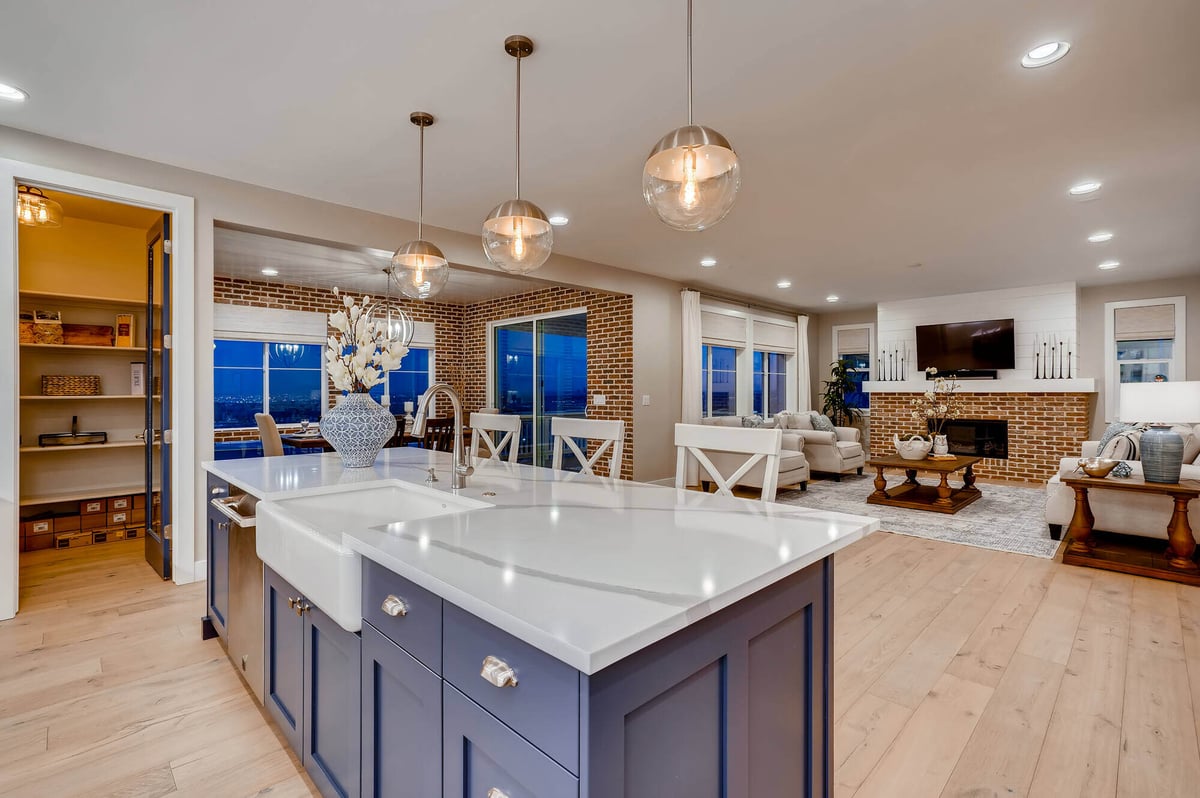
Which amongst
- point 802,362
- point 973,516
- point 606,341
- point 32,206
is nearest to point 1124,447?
point 973,516

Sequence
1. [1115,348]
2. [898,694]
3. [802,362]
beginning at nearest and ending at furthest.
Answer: [898,694], [1115,348], [802,362]

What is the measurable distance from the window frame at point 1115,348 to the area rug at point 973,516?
4.75 ft

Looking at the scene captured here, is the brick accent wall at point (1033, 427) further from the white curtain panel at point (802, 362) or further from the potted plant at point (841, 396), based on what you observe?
the white curtain panel at point (802, 362)

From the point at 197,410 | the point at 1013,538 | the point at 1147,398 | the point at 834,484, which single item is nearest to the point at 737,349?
the point at 834,484

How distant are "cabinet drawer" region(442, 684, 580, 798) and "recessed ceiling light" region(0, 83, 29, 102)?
3152 millimetres

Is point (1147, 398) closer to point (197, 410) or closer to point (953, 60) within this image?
point (953, 60)

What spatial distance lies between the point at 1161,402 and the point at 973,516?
1.86 m

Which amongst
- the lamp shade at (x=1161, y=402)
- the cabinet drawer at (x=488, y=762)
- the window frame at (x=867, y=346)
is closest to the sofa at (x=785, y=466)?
the lamp shade at (x=1161, y=402)

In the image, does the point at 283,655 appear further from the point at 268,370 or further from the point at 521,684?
the point at 268,370

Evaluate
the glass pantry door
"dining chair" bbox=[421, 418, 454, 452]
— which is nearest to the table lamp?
"dining chair" bbox=[421, 418, 454, 452]

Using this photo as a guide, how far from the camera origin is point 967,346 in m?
7.20

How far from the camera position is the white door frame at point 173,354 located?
106 inches

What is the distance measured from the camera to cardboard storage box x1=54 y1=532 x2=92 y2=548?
12.9 ft

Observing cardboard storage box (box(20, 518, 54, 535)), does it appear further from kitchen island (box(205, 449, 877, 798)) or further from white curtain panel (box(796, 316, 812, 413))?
white curtain panel (box(796, 316, 812, 413))
